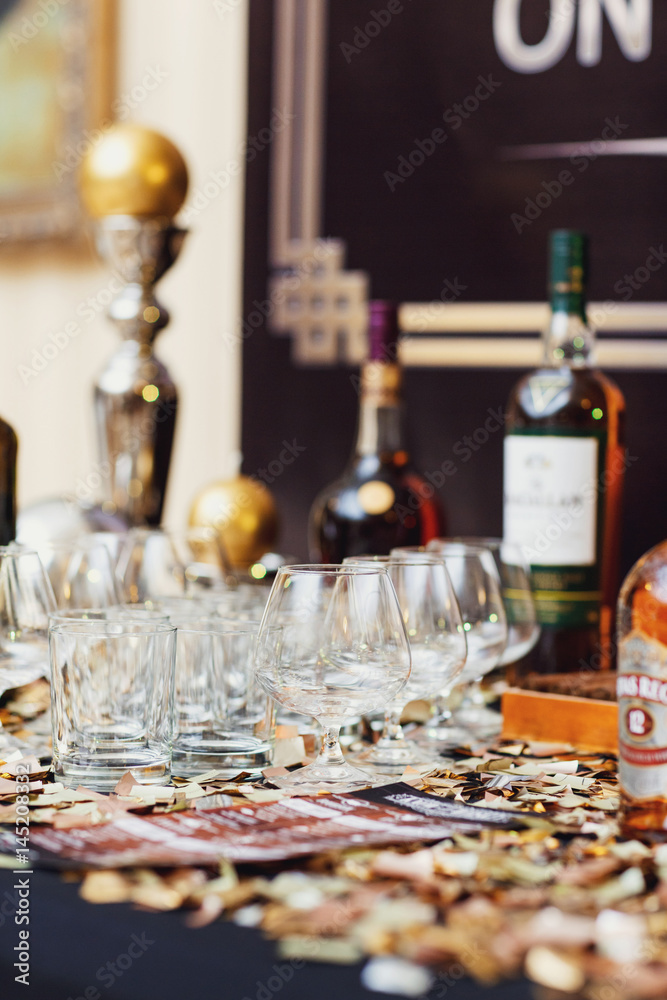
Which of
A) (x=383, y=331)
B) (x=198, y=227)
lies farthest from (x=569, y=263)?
(x=198, y=227)

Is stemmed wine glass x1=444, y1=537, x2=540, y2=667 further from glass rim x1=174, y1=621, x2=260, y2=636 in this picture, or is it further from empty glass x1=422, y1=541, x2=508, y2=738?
glass rim x1=174, y1=621, x2=260, y2=636

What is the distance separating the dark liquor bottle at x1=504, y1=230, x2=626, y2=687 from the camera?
948 millimetres

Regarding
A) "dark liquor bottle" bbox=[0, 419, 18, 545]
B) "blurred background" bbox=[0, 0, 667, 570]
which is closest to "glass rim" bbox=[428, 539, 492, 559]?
"dark liquor bottle" bbox=[0, 419, 18, 545]

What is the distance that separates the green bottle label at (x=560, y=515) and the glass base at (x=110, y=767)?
0.37 m

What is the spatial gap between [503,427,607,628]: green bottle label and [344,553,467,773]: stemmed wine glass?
171 mm

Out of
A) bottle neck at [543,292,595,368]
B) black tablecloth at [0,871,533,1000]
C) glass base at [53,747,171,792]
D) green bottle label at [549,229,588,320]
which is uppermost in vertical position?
green bottle label at [549,229,588,320]

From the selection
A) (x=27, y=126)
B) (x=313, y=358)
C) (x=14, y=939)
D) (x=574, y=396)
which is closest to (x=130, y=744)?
(x=14, y=939)

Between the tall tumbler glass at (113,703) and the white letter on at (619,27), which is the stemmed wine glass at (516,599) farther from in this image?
the white letter on at (619,27)

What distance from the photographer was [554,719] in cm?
86

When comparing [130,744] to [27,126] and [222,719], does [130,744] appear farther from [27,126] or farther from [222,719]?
[27,126]

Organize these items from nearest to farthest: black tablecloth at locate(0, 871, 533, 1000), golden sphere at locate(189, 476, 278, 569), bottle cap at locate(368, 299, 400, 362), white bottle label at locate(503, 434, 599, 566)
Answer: black tablecloth at locate(0, 871, 533, 1000) < white bottle label at locate(503, 434, 599, 566) < bottle cap at locate(368, 299, 400, 362) < golden sphere at locate(189, 476, 278, 569)

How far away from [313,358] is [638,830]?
3.53 feet

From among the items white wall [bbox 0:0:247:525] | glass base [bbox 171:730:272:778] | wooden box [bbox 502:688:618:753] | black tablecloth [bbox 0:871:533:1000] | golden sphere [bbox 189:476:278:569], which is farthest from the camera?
white wall [bbox 0:0:247:525]

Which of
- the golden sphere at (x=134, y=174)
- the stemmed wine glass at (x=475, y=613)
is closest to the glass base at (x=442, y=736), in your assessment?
the stemmed wine glass at (x=475, y=613)
